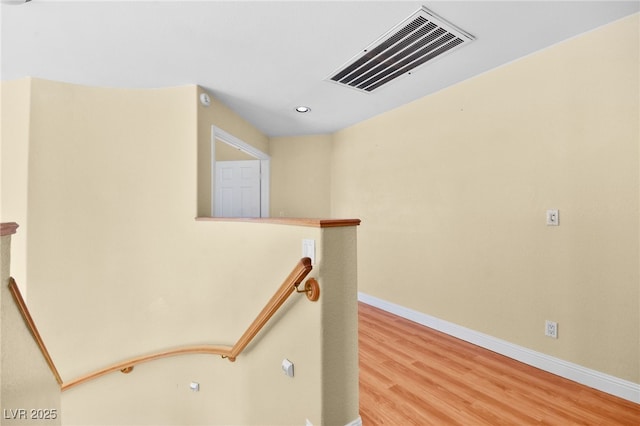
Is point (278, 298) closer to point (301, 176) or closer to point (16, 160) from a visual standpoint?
point (16, 160)

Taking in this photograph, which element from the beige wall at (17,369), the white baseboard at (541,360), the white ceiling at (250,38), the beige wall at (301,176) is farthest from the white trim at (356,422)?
the beige wall at (301,176)

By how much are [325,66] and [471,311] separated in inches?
101

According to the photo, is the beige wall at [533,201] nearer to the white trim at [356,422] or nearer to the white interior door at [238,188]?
the white trim at [356,422]

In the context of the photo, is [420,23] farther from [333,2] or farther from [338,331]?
[338,331]

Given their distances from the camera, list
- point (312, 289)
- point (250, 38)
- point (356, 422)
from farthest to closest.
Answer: point (250, 38) < point (356, 422) < point (312, 289)

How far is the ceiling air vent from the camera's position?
1.84 meters

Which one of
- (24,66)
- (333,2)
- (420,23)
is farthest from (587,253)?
(24,66)

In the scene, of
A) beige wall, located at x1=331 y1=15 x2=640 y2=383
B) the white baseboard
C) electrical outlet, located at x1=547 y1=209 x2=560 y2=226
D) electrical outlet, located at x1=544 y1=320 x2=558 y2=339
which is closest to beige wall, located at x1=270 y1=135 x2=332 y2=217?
beige wall, located at x1=331 y1=15 x2=640 y2=383

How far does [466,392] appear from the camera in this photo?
1.85 m

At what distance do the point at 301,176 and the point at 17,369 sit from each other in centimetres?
379

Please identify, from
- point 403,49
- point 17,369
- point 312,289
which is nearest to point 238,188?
point 403,49

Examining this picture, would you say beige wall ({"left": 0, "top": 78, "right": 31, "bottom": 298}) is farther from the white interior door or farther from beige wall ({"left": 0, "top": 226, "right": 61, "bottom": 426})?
the white interior door

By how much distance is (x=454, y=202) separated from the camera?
8.95 ft

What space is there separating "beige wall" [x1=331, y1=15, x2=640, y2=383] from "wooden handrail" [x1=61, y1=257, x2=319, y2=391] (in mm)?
1888
